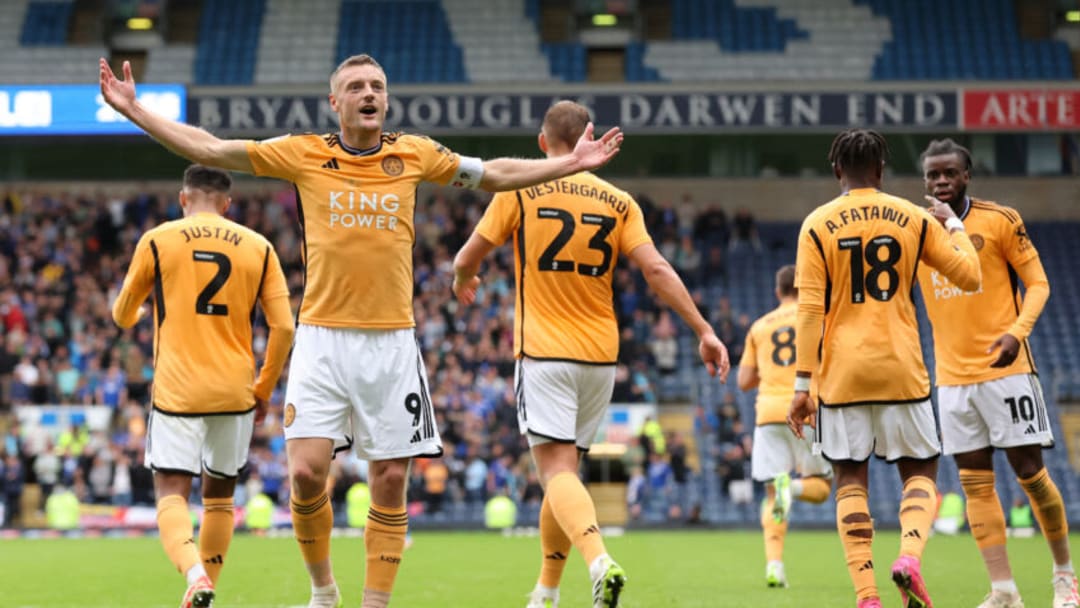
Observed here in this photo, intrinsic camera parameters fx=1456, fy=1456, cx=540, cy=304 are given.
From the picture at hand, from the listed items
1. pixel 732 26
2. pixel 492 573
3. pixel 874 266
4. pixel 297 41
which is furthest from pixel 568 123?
pixel 297 41

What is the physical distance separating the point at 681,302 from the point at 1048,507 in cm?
264

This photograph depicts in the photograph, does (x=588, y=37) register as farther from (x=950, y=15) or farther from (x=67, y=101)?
(x=67, y=101)

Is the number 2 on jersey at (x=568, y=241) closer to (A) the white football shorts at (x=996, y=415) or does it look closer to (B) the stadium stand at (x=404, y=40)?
(A) the white football shorts at (x=996, y=415)

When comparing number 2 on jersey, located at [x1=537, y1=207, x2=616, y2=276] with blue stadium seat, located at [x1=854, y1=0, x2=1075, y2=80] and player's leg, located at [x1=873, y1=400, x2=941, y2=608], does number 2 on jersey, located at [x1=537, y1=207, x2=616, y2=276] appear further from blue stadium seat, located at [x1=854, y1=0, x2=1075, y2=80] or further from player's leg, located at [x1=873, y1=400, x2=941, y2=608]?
blue stadium seat, located at [x1=854, y1=0, x2=1075, y2=80]

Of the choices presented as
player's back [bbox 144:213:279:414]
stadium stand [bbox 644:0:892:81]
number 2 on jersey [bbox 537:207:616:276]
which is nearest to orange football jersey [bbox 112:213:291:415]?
player's back [bbox 144:213:279:414]

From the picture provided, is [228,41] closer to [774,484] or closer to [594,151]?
[774,484]

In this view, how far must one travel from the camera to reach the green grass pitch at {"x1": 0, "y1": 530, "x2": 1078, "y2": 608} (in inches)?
388

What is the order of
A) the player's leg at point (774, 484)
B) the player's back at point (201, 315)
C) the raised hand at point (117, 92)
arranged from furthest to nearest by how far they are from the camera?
the player's leg at point (774, 484), the player's back at point (201, 315), the raised hand at point (117, 92)

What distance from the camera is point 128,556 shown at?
1595 cm

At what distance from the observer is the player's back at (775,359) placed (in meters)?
11.7

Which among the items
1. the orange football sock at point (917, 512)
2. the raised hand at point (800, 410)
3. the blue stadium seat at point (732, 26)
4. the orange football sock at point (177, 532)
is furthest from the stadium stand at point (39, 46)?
the orange football sock at point (917, 512)

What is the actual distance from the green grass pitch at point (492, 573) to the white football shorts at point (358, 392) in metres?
2.81

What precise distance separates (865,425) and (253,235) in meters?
3.43

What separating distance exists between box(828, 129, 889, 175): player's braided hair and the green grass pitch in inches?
124
